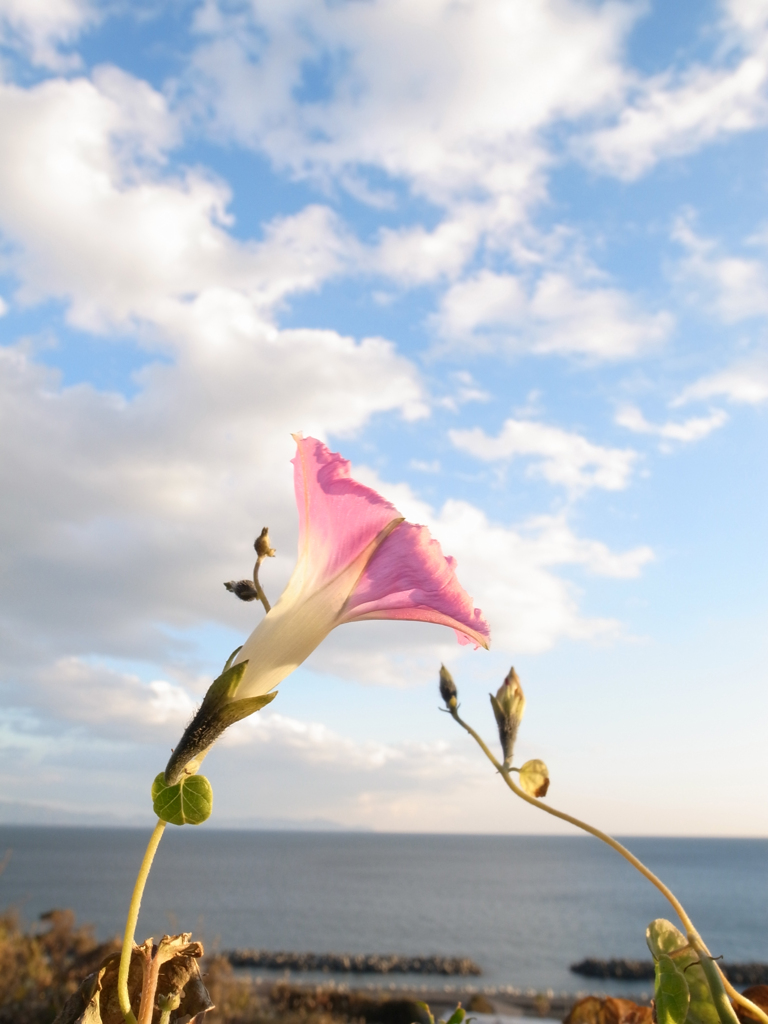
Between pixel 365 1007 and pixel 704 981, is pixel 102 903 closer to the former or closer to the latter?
pixel 365 1007

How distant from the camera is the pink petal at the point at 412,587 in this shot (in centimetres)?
117

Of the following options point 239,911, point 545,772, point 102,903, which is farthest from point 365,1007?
point 102,903

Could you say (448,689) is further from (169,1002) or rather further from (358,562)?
(169,1002)

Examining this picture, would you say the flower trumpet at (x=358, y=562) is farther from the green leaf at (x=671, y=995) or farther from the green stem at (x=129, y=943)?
the green leaf at (x=671, y=995)

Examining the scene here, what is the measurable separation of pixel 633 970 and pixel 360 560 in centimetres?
6809

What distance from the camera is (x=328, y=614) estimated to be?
1.14 m

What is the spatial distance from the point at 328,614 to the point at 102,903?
381ft

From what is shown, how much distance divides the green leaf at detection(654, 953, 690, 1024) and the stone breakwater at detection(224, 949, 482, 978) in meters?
57.9

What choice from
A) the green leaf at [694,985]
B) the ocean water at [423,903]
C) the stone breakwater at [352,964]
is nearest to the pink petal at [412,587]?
the green leaf at [694,985]

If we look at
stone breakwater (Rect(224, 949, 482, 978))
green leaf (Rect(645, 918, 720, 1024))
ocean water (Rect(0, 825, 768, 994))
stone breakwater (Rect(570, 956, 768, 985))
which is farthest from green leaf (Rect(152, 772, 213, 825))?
stone breakwater (Rect(570, 956, 768, 985))

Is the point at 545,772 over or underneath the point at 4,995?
over

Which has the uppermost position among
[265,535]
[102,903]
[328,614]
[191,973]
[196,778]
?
[265,535]

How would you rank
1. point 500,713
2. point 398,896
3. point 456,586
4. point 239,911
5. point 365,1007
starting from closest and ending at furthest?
point 500,713 < point 456,586 < point 365,1007 < point 239,911 < point 398,896

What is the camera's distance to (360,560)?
3.86ft
